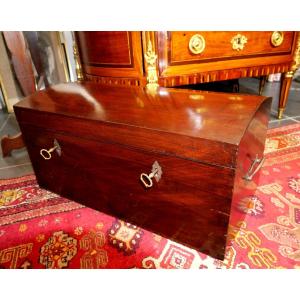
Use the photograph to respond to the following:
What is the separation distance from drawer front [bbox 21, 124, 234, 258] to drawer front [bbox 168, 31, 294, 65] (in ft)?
2.05

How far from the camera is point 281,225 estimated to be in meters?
A: 0.89

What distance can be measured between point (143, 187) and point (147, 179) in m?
0.04

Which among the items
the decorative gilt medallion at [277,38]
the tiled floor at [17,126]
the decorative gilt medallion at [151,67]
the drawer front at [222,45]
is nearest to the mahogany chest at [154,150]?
the decorative gilt medallion at [151,67]

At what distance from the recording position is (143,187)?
781mm

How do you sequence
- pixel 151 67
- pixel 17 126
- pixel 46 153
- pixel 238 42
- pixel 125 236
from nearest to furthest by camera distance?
pixel 125 236
pixel 46 153
pixel 151 67
pixel 238 42
pixel 17 126

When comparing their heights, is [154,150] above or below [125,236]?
above

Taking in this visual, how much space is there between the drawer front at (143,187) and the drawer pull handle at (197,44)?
0.70 meters

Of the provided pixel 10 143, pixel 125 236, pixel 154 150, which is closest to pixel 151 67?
pixel 154 150

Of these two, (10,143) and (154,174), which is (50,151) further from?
(10,143)

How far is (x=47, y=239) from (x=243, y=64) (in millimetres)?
1294

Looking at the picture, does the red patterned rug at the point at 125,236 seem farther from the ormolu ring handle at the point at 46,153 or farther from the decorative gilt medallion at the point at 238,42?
the decorative gilt medallion at the point at 238,42

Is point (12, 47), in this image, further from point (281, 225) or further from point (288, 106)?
point (288, 106)
